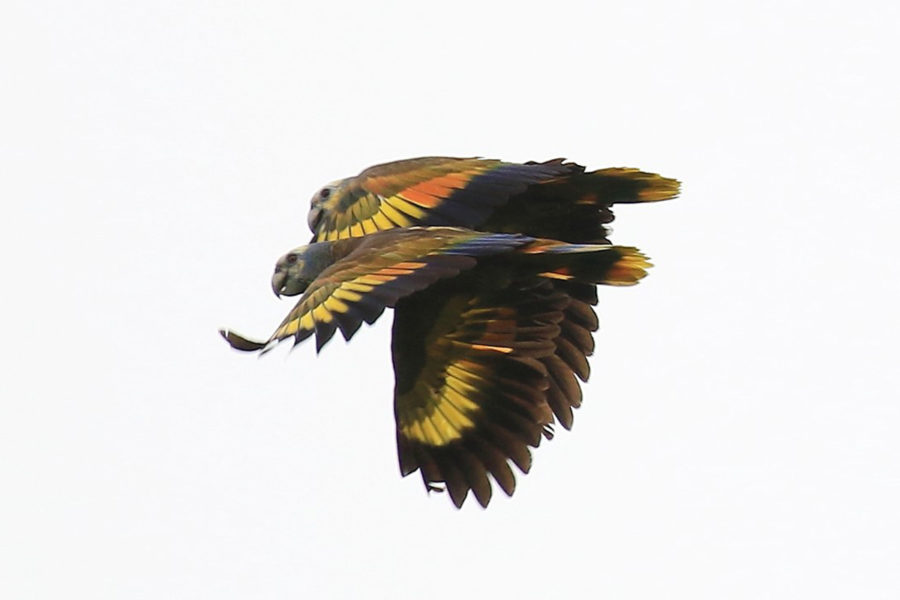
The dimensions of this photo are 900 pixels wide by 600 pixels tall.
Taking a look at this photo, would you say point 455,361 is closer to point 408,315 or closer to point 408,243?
point 408,315

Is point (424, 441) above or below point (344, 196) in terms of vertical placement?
below

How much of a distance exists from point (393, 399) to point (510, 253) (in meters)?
1.65

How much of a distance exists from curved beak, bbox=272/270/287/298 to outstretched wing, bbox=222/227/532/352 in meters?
0.96

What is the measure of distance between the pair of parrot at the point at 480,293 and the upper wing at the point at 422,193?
0.01m

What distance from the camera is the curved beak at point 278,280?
15.3 meters

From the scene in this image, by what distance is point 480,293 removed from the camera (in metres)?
15.0

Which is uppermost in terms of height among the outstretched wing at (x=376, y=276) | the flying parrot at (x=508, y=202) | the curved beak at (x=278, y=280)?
the flying parrot at (x=508, y=202)

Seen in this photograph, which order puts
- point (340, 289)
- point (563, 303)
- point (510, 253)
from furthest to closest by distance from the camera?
point (563, 303) → point (510, 253) → point (340, 289)

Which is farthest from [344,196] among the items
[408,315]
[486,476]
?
[486,476]

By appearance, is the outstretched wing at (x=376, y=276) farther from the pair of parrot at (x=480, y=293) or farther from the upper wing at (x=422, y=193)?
the upper wing at (x=422, y=193)

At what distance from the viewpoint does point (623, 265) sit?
14.5m

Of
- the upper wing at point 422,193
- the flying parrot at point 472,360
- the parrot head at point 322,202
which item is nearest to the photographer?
the flying parrot at point 472,360

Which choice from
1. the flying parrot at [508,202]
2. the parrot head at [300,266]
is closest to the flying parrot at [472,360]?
the parrot head at [300,266]

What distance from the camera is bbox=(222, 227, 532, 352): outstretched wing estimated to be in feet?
42.7
